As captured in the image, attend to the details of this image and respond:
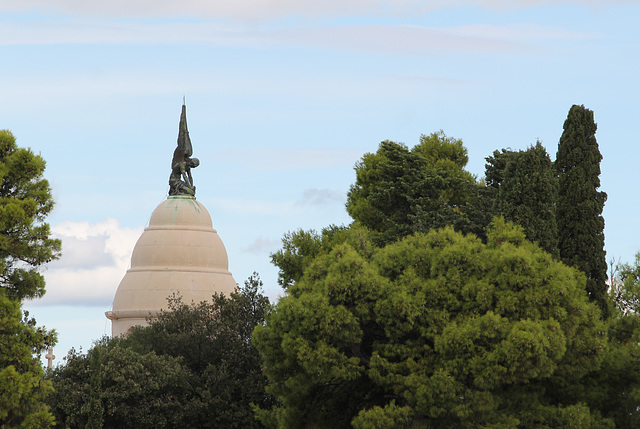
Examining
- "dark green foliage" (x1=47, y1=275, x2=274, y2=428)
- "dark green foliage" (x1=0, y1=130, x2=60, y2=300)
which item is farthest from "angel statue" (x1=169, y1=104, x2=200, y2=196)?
"dark green foliage" (x1=0, y1=130, x2=60, y2=300)

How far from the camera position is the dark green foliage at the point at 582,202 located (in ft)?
115

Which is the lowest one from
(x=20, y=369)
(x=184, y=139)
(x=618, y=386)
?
(x=618, y=386)

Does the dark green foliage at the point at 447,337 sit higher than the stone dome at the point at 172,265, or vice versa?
the stone dome at the point at 172,265

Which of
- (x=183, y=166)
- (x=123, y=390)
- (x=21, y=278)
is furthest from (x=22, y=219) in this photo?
(x=183, y=166)

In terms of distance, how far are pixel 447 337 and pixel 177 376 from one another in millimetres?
12456

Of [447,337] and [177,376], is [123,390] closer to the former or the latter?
[177,376]

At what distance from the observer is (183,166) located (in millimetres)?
52312

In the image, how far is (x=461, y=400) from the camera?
2944cm

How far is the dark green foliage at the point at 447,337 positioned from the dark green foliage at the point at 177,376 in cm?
707

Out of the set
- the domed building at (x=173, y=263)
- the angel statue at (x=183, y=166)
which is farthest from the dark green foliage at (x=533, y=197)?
the angel statue at (x=183, y=166)

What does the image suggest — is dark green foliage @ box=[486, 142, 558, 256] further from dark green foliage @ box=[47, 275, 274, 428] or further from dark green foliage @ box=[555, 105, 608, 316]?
dark green foliage @ box=[47, 275, 274, 428]

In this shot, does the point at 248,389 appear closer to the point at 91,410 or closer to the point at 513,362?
the point at 91,410

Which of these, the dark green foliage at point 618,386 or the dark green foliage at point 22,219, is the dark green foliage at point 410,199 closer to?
the dark green foliage at point 618,386

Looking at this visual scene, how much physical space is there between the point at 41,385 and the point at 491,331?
40.4 ft
